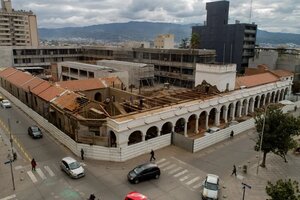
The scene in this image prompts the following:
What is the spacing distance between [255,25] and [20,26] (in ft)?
377

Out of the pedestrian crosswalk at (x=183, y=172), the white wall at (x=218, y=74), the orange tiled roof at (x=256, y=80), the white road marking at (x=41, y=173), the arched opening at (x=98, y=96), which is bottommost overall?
the white road marking at (x=41, y=173)

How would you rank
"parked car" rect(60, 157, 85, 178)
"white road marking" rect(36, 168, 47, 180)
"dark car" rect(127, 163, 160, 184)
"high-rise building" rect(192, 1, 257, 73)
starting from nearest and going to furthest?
"dark car" rect(127, 163, 160, 184) → "parked car" rect(60, 157, 85, 178) → "white road marking" rect(36, 168, 47, 180) → "high-rise building" rect(192, 1, 257, 73)

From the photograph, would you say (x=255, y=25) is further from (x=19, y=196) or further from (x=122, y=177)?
(x=19, y=196)

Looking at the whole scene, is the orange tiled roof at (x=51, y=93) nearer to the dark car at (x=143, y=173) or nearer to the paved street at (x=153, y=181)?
the paved street at (x=153, y=181)

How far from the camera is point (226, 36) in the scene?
3937 inches

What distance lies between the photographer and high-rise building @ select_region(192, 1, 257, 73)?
311ft

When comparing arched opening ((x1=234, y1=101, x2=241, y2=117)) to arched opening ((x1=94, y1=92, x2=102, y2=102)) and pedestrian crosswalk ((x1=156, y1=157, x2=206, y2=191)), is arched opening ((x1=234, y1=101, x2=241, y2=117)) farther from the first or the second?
arched opening ((x1=94, y1=92, x2=102, y2=102))

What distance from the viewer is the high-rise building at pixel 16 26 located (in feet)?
410

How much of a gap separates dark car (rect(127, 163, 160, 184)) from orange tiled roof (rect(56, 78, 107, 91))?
100ft

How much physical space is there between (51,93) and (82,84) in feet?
36.5

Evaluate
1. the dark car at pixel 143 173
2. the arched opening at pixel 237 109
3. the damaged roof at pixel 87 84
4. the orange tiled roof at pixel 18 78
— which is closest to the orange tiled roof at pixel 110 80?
the damaged roof at pixel 87 84

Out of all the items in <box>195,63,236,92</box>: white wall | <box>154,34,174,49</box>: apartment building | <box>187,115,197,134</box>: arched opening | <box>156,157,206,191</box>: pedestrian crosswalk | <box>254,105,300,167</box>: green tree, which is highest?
<box>154,34,174,49</box>: apartment building

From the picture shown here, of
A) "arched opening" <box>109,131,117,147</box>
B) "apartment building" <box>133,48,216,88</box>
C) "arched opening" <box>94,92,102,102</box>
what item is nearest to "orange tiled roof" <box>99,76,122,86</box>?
"arched opening" <box>94,92,102,102</box>

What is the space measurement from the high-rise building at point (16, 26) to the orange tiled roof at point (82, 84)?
307 ft
